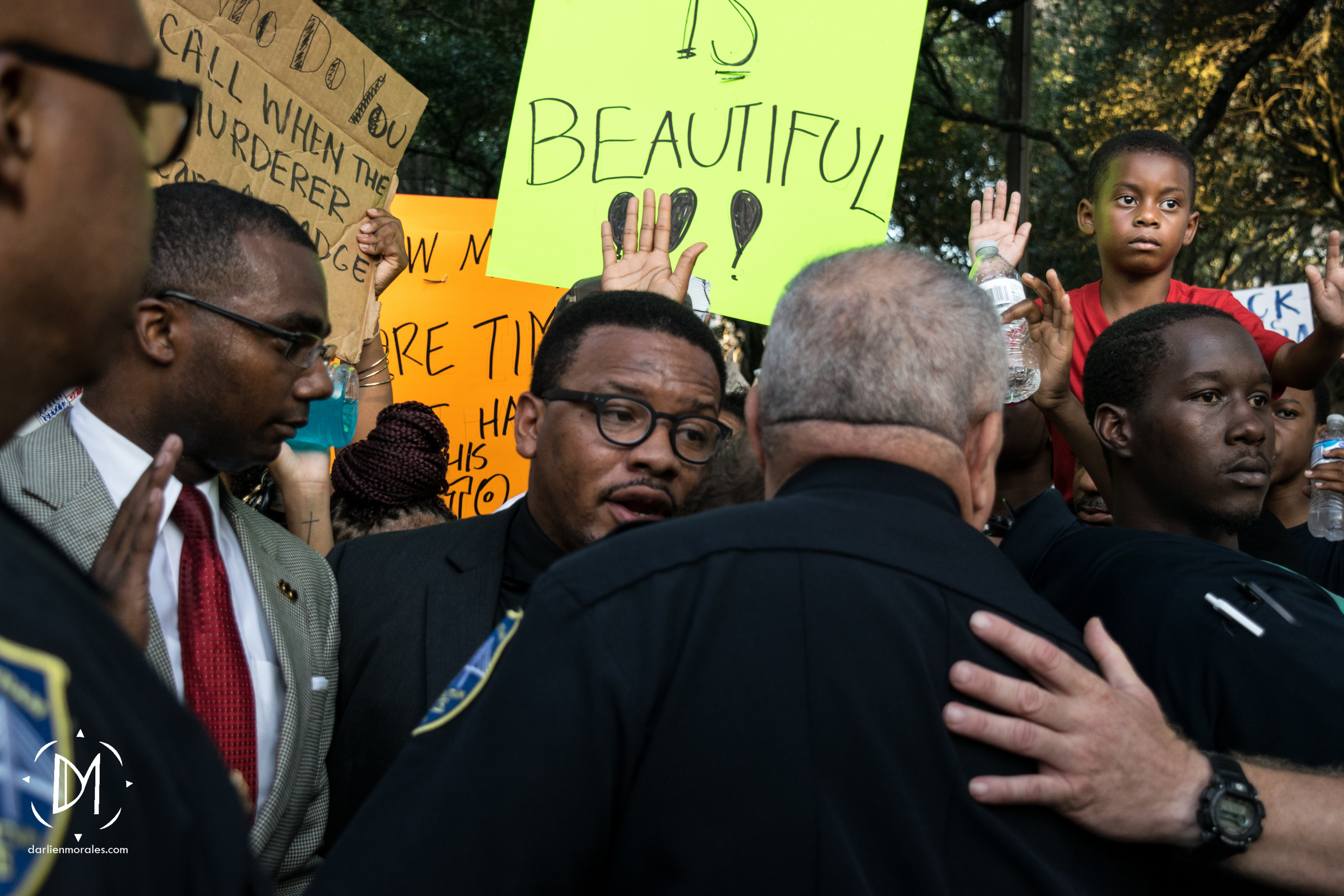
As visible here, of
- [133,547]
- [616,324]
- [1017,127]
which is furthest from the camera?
[1017,127]

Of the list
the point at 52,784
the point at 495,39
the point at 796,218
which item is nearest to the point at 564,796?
the point at 52,784

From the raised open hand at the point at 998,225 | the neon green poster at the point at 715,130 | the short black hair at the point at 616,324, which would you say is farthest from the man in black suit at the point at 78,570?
the raised open hand at the point at 998,225

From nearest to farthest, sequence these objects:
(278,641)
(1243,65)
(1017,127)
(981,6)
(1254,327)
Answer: (278,641) → (1254,327) → (1017,127) → (1243,65) → (981,6)

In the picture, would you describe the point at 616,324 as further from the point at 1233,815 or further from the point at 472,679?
the point at 1233,815

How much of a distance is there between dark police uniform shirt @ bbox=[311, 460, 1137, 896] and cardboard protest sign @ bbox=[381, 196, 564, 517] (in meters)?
2.93

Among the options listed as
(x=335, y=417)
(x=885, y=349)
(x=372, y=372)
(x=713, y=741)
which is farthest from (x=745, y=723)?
(x=372, y=372)

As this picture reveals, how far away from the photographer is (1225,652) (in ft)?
5.82

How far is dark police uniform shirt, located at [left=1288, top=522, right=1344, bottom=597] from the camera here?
3.36 meters

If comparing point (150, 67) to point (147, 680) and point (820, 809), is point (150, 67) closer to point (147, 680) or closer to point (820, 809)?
point (147, 680)

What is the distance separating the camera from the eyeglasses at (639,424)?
2.45 m

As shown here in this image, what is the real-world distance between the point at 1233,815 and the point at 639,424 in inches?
54.3

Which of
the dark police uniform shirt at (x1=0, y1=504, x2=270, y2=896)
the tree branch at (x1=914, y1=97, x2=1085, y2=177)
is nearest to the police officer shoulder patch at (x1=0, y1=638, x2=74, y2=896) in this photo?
the dark police uniform shirt at (x1=0, y1=504, x2=270, y2=896)

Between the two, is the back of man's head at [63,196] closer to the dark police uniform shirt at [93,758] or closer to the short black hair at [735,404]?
the dark police uniform shirt at [93,758]

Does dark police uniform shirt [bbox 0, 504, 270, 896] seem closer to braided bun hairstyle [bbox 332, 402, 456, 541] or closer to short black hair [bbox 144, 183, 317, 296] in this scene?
short black hair [bbox 144, 183, 317, 296]
